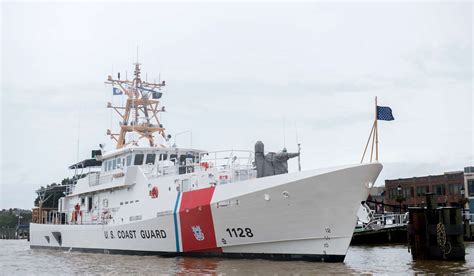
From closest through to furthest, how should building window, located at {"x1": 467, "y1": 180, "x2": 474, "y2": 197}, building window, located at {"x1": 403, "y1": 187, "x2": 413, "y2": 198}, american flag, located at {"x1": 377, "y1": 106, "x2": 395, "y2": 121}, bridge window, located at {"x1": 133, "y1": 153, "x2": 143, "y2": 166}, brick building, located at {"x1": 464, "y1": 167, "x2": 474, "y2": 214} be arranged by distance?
american flag, located at {"x1": 377, "y1": 106, "x2": 395, "y2": 121} → bridge window, located at {"x1": 133, "y1": 153, "x2": 143, "y2": 166} → building window, located at {"x1": 467, "y1": 180, "x2": 474, "y2": 197} → brick building, located at {"x1": 464, "y1": 167, "x2": 474, "y2": 214} → building window, located at {"x1": 403, "y1": 187, "x2": 413, "y2": 198}

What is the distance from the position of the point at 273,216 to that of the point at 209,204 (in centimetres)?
247

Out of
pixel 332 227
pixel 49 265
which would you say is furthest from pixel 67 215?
pixel 332 227

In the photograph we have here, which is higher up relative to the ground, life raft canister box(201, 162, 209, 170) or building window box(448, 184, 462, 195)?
life raft canister box(201, 162, 209, 170)

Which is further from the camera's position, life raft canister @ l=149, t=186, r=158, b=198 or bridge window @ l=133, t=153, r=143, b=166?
bridge window @ l=133, t=153, r=143, b=166

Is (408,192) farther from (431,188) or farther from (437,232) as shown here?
(437,232)

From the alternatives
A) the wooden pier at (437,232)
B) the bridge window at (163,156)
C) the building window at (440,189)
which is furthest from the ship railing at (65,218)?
the building window at (440,189)

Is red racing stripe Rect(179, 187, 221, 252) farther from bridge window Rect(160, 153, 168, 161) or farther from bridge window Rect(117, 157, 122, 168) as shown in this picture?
bridge window Rect(117, 157, 122, 168)

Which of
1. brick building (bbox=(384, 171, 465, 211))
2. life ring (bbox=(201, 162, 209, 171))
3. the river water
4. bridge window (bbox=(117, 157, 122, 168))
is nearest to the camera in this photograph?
the river water

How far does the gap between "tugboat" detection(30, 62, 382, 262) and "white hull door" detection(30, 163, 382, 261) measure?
0.03 metres

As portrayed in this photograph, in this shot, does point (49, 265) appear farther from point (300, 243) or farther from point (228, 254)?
point (300, 243)

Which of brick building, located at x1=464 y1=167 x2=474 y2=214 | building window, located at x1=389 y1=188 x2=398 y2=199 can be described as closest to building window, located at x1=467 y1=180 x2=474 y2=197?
brick building, located at x1=464 y1=167 x2=474 y2=214

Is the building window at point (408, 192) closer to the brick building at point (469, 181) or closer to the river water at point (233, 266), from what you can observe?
the brick building at point (469, 181)

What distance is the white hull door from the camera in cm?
1700

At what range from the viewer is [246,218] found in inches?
711
